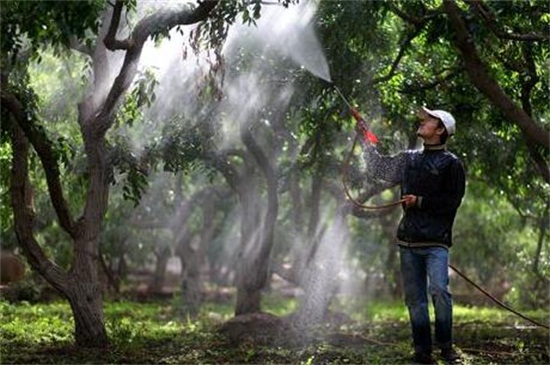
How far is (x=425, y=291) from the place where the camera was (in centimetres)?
588

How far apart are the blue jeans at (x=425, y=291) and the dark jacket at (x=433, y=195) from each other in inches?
4.6

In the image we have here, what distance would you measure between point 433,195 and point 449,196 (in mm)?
123

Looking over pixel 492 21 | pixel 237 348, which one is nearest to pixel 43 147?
pixel 237 348

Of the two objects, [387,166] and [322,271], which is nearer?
[387,166]

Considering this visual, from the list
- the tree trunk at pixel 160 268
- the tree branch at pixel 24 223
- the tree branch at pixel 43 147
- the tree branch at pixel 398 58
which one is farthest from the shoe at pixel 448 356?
the tree trunk at pixel 160 268

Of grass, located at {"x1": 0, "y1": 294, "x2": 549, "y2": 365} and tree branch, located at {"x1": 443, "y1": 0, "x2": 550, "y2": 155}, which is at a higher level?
tree branch, located at {"x1": 443, "y1": 0, "x2": 550, "y2": 155}

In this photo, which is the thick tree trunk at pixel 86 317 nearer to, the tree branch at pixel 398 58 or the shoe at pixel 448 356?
the shoe at pixel 448 356

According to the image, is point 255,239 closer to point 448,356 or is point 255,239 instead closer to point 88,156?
point 88,156

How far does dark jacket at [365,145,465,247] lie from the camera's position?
18.7 feet

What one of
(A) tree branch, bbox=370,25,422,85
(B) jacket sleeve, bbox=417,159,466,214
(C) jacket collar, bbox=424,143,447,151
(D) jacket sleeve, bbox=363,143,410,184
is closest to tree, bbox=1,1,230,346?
(D) jacket sleeve, bbox=363,143,410,184

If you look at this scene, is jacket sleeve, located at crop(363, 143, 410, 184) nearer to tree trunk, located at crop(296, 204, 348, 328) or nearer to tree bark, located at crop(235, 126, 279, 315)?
tree bark, located at crop(235, 126, 279, 315)

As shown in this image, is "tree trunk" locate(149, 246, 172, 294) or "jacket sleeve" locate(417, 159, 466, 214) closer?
"jacket sleeve" locate(417, 159, 466, 214)

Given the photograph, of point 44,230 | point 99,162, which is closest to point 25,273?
point 44,230

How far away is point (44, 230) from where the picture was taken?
17.7 m
